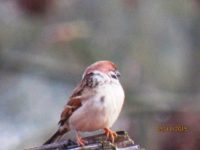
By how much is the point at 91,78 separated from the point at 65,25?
62cm

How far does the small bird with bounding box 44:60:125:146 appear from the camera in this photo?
107cm

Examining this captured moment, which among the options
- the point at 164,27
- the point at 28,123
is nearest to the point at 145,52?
the point at 164,27

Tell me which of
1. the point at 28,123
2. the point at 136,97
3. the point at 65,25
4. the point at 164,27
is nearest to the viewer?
the point at 28,123

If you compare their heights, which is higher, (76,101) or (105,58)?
(105,58)

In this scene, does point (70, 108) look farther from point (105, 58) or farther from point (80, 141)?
point (105, 58)

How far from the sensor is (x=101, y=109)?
107 centimetres

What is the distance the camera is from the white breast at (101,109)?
3.50 feet

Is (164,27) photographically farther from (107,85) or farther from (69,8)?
(107,85)

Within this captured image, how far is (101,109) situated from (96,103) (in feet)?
0.05

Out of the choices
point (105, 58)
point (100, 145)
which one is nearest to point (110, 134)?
point (100, 145)

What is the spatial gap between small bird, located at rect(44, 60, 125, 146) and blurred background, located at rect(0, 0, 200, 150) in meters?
0.21

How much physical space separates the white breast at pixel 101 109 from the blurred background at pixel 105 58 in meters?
0.22

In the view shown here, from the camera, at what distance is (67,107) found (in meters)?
1.14

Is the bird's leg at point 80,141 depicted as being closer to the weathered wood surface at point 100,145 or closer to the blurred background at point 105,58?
the weathered wood surface at point 100,145
